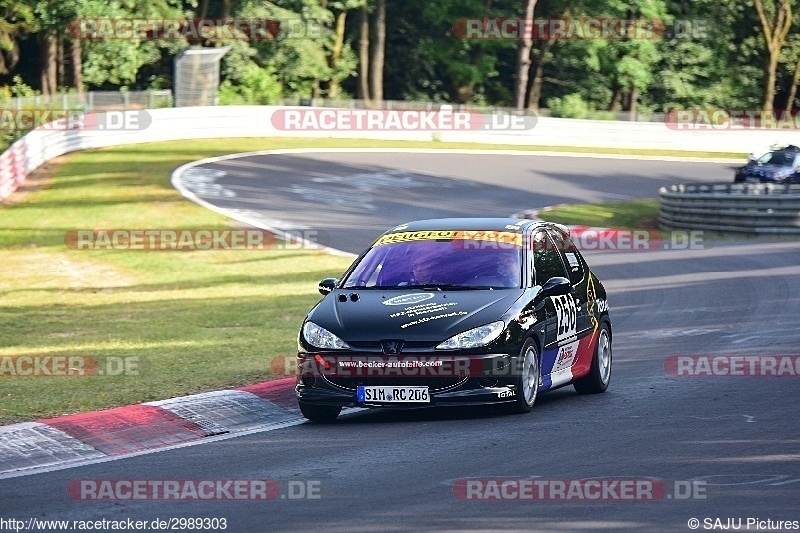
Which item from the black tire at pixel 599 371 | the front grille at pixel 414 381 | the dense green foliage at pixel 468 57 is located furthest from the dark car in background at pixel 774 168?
the front grille at pixel 414 381

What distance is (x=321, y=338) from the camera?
9953 mm

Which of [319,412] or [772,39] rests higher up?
[772,39]

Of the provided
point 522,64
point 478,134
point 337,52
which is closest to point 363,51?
point 337,52

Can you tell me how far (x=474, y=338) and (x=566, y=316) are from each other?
1.55 m

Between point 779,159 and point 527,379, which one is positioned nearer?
point 527,379

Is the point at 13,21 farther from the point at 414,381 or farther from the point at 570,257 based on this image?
the point at 414,381

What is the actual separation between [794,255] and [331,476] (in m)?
18.3

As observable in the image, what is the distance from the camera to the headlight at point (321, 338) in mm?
9836

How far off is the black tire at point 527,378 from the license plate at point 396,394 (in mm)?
737

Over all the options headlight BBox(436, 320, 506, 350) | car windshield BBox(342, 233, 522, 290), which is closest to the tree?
car windshield BBox(342, 233, 522, 290)

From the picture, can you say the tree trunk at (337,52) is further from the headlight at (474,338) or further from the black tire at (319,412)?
the headlight at (474,338)

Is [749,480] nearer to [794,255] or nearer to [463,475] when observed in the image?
[463,475]

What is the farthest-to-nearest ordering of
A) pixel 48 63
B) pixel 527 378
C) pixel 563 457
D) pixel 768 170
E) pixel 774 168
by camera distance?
pixel 48 63 → pixel 774 168 → pixel 768 170 → pixel 527 378 → pixel 563 457

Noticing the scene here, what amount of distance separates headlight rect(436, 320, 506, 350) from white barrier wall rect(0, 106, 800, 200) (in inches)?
1240
